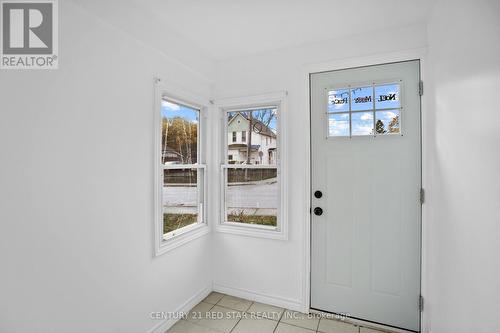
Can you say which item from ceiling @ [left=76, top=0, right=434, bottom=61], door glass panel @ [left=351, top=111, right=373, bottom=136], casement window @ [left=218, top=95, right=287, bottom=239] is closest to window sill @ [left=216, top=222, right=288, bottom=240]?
casement window @ [left=218, top=95, right=287, bottom=239]

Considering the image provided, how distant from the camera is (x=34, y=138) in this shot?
1.27 metres

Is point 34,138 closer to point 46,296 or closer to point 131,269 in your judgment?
point 46,296

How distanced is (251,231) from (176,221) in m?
0.78

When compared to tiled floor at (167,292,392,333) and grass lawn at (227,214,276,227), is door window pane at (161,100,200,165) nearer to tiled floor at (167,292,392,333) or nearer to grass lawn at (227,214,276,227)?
grass lawn at (227,214,276,227)

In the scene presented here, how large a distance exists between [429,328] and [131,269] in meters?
2.34

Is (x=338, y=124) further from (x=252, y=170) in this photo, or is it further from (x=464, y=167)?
(x=464, y=167)

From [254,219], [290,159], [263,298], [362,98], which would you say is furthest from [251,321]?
[362,98]

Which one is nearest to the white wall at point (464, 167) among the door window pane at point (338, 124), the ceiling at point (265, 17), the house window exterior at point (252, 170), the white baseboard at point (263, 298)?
the ceiling at point (265, 17)

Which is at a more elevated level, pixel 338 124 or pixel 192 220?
pixel 338 124

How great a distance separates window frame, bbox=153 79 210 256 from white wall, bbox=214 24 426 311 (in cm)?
36

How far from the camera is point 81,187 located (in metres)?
1.48

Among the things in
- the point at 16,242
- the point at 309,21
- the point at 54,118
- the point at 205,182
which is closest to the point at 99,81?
the point at 54,118

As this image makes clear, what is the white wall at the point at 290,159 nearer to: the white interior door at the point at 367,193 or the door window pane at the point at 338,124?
the white interior door at the point at 367,193

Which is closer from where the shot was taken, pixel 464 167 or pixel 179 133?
pixel 464 167
